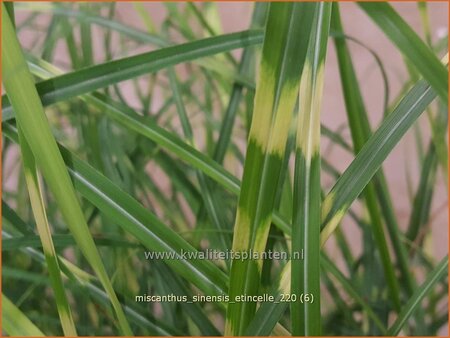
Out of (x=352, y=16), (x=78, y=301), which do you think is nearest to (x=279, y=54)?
(x=78, y=301)

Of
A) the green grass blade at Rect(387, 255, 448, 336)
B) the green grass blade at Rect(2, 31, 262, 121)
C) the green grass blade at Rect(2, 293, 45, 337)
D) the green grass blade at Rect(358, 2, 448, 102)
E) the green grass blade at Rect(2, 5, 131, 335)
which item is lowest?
the green grass blade at Rect(2, 293, 45, 337)

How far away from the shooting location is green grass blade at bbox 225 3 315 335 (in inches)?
5.8

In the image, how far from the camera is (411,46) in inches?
6.6

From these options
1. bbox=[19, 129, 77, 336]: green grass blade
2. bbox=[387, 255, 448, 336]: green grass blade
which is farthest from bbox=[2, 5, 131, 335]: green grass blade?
bbox=[387, 255, 448, 336]: green grass blade

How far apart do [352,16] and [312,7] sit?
1.53 feet

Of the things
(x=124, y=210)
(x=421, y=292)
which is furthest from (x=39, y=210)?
(x=421, y=292)

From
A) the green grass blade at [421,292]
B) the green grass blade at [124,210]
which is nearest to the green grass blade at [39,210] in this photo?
the green grass blade at [124,210]

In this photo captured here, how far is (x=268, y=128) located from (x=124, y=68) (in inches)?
2.9

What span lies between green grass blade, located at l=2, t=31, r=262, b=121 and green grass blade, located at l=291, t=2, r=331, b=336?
0.17 ft

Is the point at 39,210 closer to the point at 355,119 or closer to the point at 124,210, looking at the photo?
the point at 124,210

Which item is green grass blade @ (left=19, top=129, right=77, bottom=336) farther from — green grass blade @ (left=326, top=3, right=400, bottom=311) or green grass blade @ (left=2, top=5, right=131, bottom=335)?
green grass blade @ (left=326, top=3, right=400, bottom=311)

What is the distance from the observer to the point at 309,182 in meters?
0.18

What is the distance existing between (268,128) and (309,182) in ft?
0.09

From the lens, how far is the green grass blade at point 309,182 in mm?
171
